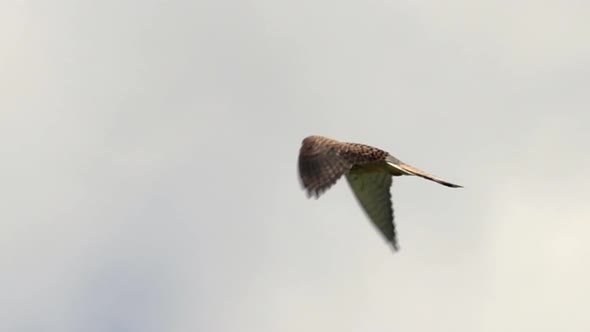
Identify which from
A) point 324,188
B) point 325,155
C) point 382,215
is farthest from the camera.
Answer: point 382,215

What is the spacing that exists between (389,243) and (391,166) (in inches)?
54.6

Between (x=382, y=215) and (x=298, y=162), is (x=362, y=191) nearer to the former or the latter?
(x=382, y=215)

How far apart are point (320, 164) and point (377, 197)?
2.85m

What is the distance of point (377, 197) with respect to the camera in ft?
92.0

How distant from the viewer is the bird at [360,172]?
986 inches

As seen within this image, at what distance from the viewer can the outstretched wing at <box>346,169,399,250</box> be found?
28.0 metres

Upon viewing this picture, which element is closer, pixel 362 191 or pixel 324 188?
pixel 324 188

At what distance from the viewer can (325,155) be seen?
85.1 feet

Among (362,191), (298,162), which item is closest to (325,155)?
(298,162)

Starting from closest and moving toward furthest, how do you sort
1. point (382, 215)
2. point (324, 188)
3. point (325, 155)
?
point (324, 188) < point (325, 155) < point (382, 215)

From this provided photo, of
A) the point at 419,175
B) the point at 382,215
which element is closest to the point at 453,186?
the point at 419,175

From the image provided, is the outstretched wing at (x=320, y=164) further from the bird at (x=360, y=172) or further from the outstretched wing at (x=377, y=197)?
the outstretched wing at (x=377, y=197)

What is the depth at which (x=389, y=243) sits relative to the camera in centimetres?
2750

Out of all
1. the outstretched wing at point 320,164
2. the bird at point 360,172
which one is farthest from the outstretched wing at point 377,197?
the outstretched wing at point 320,164
